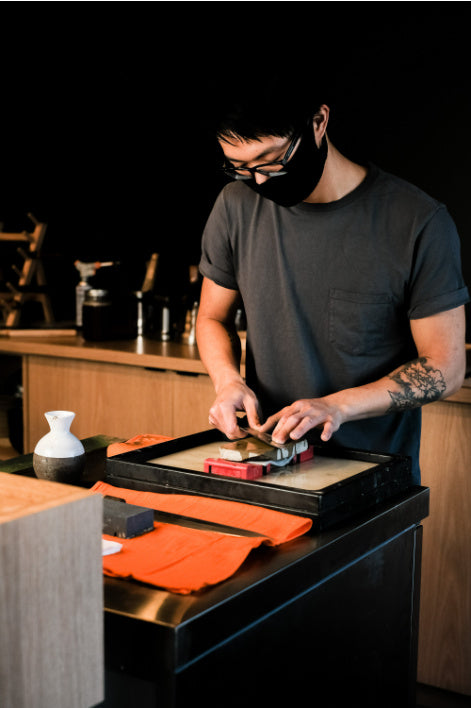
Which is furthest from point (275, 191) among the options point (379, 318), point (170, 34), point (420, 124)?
point (170, 34)

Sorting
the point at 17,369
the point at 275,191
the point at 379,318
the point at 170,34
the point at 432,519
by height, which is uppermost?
the point at 170,34

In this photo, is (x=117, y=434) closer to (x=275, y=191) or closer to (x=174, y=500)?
(x=275, y=191)

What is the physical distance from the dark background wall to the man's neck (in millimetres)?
1305

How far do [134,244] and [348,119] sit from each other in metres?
1.26

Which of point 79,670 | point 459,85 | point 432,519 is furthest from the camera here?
point 459,85

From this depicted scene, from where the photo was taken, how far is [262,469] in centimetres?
152

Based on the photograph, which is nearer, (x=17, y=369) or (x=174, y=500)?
(x=174, y=500)

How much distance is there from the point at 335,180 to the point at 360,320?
1.09ft

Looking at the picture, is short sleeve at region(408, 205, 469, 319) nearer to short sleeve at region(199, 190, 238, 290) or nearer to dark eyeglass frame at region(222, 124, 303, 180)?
dark eyeglass frame at region(222, 124, 303, 180)

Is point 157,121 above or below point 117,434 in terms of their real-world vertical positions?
above

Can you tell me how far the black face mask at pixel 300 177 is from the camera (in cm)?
179

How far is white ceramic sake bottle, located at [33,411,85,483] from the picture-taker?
1570 mm

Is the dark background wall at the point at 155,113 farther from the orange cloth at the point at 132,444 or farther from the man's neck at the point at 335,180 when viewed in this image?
the orange cloth at the point at 132,444

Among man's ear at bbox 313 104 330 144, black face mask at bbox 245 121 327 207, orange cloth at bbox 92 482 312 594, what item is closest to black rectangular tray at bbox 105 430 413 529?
orange cloth at bbox 92 482 312 594
